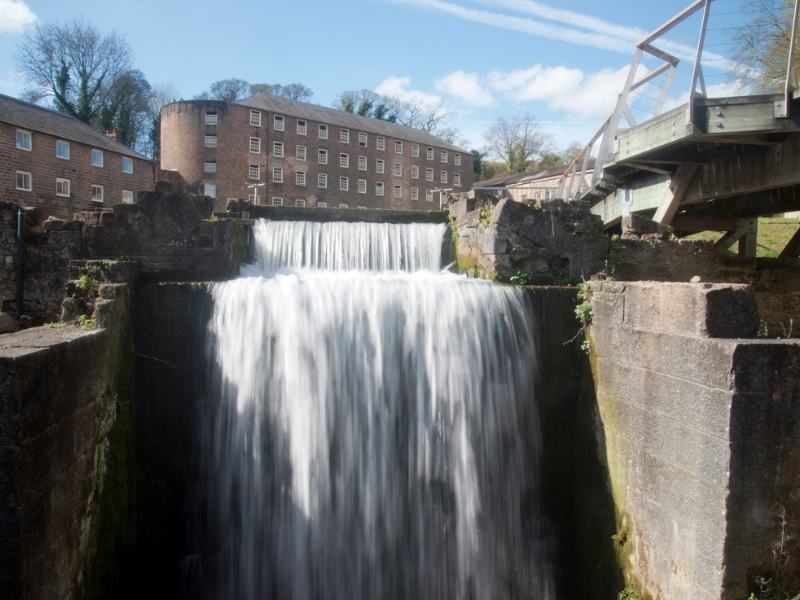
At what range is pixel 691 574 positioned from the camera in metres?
4.77

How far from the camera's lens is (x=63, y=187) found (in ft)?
89.7

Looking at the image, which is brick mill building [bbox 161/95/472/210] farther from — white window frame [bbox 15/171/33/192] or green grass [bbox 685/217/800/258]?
green grass [bbox 685/217/800/258]

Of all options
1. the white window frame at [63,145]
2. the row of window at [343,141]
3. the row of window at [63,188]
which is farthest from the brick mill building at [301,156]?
the white window frame at [63,145]

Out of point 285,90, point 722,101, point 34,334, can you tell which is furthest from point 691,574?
point 285,90

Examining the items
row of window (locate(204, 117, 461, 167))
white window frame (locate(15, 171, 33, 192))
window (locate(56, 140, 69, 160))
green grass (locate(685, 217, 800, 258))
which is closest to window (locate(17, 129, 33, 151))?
white window frame (locate(15, 171, 33, 192))

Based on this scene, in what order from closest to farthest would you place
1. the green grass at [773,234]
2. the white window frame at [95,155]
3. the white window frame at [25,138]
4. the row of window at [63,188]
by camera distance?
the green grass at [773,234]
the white window frame at [25,138]
the row of window at [63,188]
the white window frame at [95,155]

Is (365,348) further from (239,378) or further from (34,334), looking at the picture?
(34,334)

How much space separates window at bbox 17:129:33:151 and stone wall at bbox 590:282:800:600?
2859 cm

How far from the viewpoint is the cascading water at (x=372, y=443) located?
6012 mm

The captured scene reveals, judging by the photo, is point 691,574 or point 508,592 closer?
point 691,574

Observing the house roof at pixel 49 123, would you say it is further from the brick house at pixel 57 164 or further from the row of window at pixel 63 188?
the row of window at pixel 63 188

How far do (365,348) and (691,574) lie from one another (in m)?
3.79

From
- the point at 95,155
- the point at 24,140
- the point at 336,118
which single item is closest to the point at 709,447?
the point at 24,140

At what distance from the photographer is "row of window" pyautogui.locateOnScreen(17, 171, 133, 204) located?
25.3 metres
